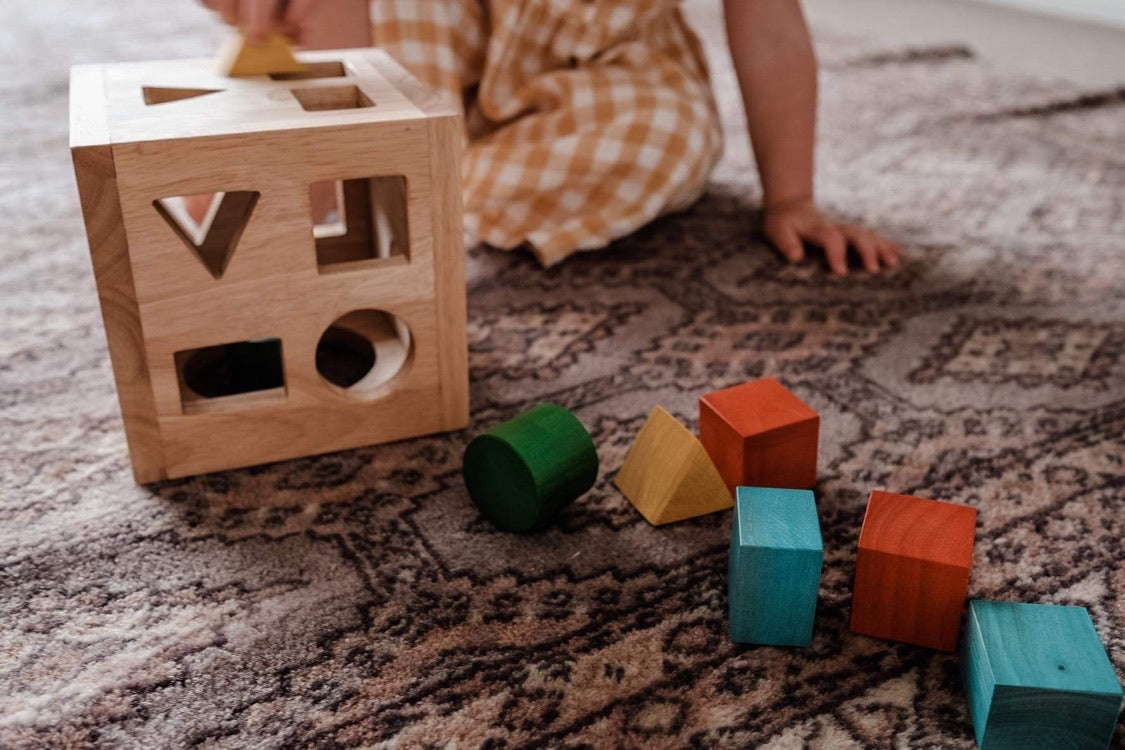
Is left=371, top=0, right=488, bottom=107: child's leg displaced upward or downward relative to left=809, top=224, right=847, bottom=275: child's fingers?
upward

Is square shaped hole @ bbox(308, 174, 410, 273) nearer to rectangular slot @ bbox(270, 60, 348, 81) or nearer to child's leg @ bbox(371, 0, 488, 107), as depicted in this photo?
rectangular slot @ bbox(270, 60, 348, 81)

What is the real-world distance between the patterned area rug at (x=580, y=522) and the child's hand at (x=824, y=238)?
3 centimetres

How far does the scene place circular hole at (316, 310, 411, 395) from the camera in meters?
0.92

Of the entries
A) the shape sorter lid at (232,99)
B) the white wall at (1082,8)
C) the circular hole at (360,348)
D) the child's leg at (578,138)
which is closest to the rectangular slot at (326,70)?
the shape sorter lid at (232,99)

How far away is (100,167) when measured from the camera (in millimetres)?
673

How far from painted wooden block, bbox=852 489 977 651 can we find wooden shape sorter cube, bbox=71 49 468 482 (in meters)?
0.36

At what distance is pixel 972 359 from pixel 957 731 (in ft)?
1.67

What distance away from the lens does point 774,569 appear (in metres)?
0.62

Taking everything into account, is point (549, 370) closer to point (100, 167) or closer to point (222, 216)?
point (222, 216)

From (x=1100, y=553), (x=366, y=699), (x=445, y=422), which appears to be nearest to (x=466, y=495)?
(x=445, y=422)

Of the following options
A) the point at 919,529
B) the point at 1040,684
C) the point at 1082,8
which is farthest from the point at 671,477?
the point at 1082,8

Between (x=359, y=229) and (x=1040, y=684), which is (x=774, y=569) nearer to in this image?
(x=1040, y=684)

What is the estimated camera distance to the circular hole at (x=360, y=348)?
922mm

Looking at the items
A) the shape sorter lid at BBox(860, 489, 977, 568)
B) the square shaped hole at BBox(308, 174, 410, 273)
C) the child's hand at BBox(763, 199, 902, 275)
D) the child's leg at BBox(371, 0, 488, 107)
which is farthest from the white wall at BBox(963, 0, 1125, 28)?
the shape sorter lid at BBox(860, 489, 977, 568)
